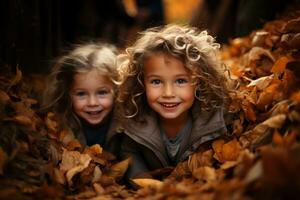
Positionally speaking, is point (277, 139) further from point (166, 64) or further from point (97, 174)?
point (97, 174)

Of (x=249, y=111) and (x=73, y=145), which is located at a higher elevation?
(x=249, y=111)

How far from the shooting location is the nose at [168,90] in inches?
126

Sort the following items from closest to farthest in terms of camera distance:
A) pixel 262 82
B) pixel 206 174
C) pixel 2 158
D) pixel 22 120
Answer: pixel 2 158
pixel 206 174
pixel 22 120
pixel 262 82

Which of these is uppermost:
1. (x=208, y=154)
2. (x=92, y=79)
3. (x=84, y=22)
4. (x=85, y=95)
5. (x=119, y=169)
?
(x=84, y=22)

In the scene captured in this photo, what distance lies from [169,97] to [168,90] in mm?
63

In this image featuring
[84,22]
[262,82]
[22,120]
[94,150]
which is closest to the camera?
[22,120]

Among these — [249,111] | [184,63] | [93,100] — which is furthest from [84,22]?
[249,111]

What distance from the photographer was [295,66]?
284cm

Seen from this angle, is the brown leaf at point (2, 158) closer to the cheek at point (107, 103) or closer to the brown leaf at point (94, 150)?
the brown leaf at point (94, 150)

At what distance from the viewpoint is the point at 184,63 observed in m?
3.28

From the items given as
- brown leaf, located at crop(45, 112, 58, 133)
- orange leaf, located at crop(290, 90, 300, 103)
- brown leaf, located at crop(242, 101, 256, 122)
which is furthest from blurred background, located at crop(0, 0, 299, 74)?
orange leaf, located at crop(290, 90, 300, 103)

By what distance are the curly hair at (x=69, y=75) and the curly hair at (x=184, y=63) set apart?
10.8 inches

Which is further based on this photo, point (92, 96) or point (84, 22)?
point (84, 22)

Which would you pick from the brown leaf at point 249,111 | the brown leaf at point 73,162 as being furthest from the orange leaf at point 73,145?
the brown leaf at point 249,111
